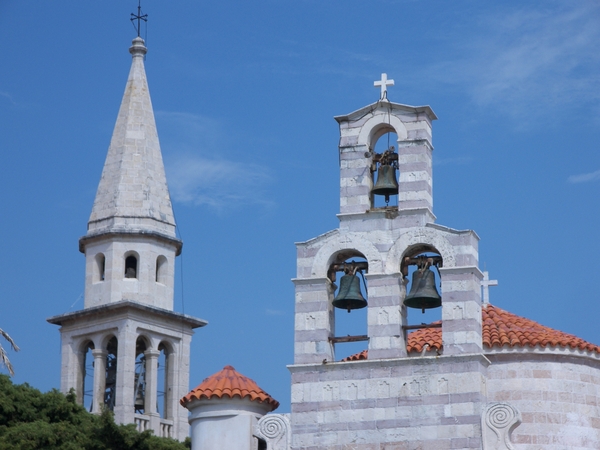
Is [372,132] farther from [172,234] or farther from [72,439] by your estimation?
[172,234]

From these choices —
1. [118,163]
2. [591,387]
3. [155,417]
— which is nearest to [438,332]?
[591,387]

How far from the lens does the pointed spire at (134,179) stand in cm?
5356

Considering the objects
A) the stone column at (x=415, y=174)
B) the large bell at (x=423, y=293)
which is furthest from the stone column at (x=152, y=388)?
the stone column at (x=415, y=174)

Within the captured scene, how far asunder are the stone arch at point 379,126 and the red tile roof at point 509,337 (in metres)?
4.05

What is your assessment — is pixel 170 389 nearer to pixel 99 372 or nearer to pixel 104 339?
pixel 99 372

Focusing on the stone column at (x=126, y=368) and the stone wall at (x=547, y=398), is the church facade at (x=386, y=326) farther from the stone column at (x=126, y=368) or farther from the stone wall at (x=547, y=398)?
the stone column at (x=126, y=368)

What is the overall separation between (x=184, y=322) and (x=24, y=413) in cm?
1554

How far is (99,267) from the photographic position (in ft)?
175

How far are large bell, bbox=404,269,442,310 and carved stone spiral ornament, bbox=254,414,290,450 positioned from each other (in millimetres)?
2987

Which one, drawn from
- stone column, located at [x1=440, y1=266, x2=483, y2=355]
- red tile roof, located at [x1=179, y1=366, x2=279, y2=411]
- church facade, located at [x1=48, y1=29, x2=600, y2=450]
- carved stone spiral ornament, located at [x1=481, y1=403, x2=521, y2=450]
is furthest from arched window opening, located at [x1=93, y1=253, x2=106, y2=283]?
carved stone spiral ornament, located at [x1=481, y1=403, x2=521, y2=450]

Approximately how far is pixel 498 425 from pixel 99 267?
84.7 feet

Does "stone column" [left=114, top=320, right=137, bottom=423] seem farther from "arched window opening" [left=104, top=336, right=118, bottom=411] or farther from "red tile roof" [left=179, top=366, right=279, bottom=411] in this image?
"red tile roof" [left=179, top=366, right=279, bottom=411]

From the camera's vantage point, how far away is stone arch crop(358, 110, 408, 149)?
31812mm

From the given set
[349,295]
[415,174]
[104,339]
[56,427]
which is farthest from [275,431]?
[104,339]
